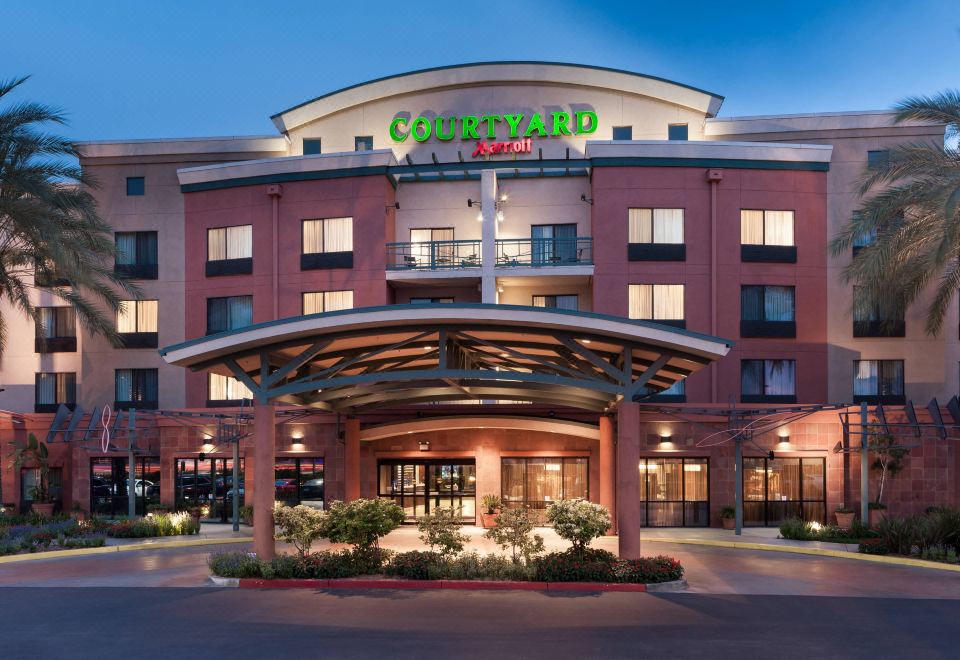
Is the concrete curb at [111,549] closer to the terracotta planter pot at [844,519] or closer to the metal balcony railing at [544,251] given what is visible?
the metal balcony railing at [544,251]

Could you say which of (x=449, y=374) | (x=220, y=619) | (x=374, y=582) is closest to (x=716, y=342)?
(x=449, y=374)

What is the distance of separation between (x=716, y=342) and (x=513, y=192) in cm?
1756

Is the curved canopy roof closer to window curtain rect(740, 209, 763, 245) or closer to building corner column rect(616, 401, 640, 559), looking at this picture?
window curtain rect(740, 209, 763, 245)

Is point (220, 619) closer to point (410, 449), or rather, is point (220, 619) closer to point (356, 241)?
point (410, 449)

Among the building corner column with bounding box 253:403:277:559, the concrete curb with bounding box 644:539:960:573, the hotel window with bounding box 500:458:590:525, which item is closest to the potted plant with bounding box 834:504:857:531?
the concrete curb with bounding box 644:539:960:573

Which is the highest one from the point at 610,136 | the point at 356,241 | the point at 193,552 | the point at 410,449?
the point at 610,136

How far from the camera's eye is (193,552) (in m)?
24.8

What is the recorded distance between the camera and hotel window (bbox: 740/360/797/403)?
1321 inches

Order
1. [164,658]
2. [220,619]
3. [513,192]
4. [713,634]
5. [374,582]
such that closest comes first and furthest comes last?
1. [164,658]
2. [713,634]
3. [220,619]
4. [374,582]
5. [513,192]

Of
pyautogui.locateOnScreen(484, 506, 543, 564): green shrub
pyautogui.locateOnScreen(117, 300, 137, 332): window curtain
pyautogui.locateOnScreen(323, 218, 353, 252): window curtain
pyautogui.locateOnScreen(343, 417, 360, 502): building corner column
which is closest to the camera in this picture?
pyautogui.locateOnScreen(484, 506, 543, 564): green shrub

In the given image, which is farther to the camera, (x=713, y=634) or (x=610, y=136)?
(x=610, y=136)

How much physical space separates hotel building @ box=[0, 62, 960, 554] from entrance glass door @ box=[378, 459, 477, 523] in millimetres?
80

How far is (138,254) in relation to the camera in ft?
122

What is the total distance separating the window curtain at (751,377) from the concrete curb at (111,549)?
18.4 m
